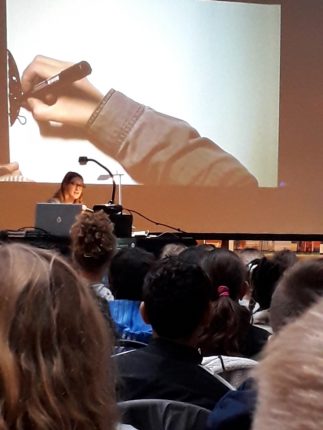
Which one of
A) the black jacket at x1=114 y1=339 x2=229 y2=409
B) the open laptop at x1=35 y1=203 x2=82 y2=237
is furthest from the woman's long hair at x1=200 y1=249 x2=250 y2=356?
the open laptop at x1=35 y1=203 x2=82 y2=237

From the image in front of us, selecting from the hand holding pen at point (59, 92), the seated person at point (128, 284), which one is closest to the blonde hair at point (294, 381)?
the seated person at point (128, 284)

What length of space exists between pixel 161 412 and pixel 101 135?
523 centimetres

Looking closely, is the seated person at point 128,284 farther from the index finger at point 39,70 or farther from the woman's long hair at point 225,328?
the index finger at point 39,70

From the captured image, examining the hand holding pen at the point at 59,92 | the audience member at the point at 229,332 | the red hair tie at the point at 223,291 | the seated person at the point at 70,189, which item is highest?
the hand holding pen at the point at 59,92

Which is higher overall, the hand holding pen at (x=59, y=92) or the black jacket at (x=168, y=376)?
the hand holding pen at (x=59, y=92)

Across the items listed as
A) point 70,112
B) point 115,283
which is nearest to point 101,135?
point 70,112

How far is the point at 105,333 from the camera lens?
730 millimetres

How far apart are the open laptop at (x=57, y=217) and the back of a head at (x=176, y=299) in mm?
2116

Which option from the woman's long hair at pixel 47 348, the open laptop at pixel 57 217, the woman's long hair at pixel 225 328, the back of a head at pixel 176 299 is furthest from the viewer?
the open laptop at pixel 57 217

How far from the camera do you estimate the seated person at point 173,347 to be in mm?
1219

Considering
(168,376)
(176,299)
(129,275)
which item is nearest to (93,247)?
(129,275)

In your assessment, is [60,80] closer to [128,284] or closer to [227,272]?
[128,284]

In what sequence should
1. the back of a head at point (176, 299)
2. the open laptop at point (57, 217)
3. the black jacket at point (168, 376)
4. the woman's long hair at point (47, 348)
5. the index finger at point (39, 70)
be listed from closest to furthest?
the woman's long hair at point (47, 348), the black jacket at point (168, 376), the back of a head at point (176, 299), the open laptop at point (57, 217), the index finger at point (39, 70)

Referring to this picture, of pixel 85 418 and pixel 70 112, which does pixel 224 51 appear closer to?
pixel 70 112
